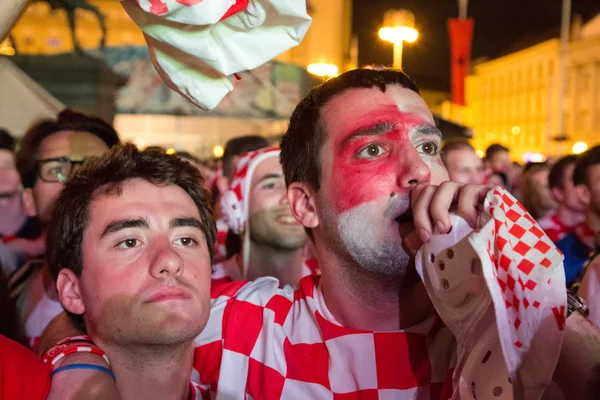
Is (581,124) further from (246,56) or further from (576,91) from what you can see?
(246,56)

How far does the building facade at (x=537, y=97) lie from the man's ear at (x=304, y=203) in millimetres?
35190

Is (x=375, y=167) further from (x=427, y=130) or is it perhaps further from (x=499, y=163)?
(x=499, y=163)

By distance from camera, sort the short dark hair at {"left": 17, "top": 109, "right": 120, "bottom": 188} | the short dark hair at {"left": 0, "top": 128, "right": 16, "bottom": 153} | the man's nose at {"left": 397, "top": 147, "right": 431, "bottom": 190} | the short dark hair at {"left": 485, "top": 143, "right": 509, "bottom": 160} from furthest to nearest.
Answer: the short dark hair at {"left": 485, "top": 143, "right": 509, "bottom": 160}
the short dark hair at {"left": 0, "top": 128, "right": 16, "bottom": 153}
the short dark hair at {"left": 17, "top": 109, "right": 120, "bottom": 188}
the man's nose at {"left": 397, "top": 147, "right": 431, "bottom": 190}

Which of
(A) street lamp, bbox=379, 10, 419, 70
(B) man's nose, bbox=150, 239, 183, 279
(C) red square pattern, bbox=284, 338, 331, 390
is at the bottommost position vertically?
(C) red square pattern, bbox=284, 338, 331, 390

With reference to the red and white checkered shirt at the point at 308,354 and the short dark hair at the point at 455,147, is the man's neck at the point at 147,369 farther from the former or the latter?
the short dark hair at the point at 455,147

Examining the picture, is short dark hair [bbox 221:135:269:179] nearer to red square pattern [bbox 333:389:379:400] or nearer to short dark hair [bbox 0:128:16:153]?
short dark hair [bbox 0:128:16:153]

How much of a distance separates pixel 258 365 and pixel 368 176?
2.32 ft

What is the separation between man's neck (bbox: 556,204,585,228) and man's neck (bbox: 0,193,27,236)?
3957mm

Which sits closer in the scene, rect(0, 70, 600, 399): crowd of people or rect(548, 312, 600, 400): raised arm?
rect(548, 312, 600, 400): raised arm

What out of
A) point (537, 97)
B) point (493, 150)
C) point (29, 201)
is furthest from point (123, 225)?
point (537, 97)

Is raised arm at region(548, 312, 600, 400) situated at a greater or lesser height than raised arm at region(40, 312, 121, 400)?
greater

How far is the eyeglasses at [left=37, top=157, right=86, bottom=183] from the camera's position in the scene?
10.3ft

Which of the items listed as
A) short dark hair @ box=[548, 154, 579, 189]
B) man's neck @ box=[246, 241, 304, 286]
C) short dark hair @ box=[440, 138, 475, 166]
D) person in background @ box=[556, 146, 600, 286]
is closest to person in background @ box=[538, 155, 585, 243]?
short dark hair @ box=[548, 154, 579, 189]

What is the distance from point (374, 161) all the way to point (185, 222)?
25.8 inches
